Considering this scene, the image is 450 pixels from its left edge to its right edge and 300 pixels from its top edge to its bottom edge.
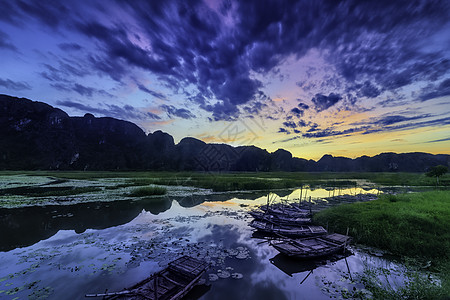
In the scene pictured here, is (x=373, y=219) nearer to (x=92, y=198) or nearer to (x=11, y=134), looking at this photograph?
(x=92, y=198)

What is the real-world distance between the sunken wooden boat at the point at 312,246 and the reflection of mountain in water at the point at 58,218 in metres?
15.7

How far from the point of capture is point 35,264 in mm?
10516

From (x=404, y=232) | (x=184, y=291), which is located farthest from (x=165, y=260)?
(x=404, y=232)

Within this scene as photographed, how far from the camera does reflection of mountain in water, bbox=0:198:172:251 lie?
1463cm

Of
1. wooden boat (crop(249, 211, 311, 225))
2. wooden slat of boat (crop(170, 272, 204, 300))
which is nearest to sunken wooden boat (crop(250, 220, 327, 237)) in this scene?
wooden boat (crop(249, 211, 311, 225))

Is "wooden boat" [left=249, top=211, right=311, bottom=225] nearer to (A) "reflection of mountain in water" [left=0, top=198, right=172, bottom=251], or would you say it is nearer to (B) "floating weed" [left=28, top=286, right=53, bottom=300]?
(A) "reflection of mountain in water" [left=0, top=198, right=172, bottom=251]

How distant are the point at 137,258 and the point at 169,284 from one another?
4.57 meters

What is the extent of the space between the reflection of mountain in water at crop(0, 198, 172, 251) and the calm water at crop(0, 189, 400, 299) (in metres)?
0.09

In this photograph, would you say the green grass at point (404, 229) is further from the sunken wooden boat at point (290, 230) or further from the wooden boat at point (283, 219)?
the sunken wooden boat at point (290, 230)

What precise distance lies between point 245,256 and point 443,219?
16.0m

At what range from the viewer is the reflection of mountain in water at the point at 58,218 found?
48.0ft

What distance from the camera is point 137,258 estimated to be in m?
11.7

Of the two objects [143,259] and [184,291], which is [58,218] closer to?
[143,259]

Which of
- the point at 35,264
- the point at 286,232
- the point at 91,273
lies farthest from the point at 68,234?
the point at 286,232
